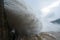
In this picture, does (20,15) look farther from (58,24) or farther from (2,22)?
(58,24)

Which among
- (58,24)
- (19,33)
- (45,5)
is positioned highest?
(45,5)

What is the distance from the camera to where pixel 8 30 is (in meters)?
0.59

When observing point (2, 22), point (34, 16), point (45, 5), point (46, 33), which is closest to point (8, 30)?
point (2, 22)

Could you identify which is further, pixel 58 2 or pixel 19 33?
pixel 58 2

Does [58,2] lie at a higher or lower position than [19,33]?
higher

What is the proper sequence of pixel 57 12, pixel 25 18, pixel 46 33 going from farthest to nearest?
pixel 57 12
pixel 46 33
pixel 25 18

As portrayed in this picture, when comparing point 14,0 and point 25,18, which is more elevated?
point 14,0

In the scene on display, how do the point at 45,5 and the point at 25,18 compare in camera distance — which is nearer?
the point at 25,18

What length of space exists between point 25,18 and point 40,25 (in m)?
0.10

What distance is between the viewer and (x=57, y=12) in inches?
34.0

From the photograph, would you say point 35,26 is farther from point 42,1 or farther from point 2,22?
point 42,1

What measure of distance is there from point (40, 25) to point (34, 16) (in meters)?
0.06

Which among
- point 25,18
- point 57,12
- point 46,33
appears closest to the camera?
point 25,18

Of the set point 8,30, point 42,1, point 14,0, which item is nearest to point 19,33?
point 8,30
